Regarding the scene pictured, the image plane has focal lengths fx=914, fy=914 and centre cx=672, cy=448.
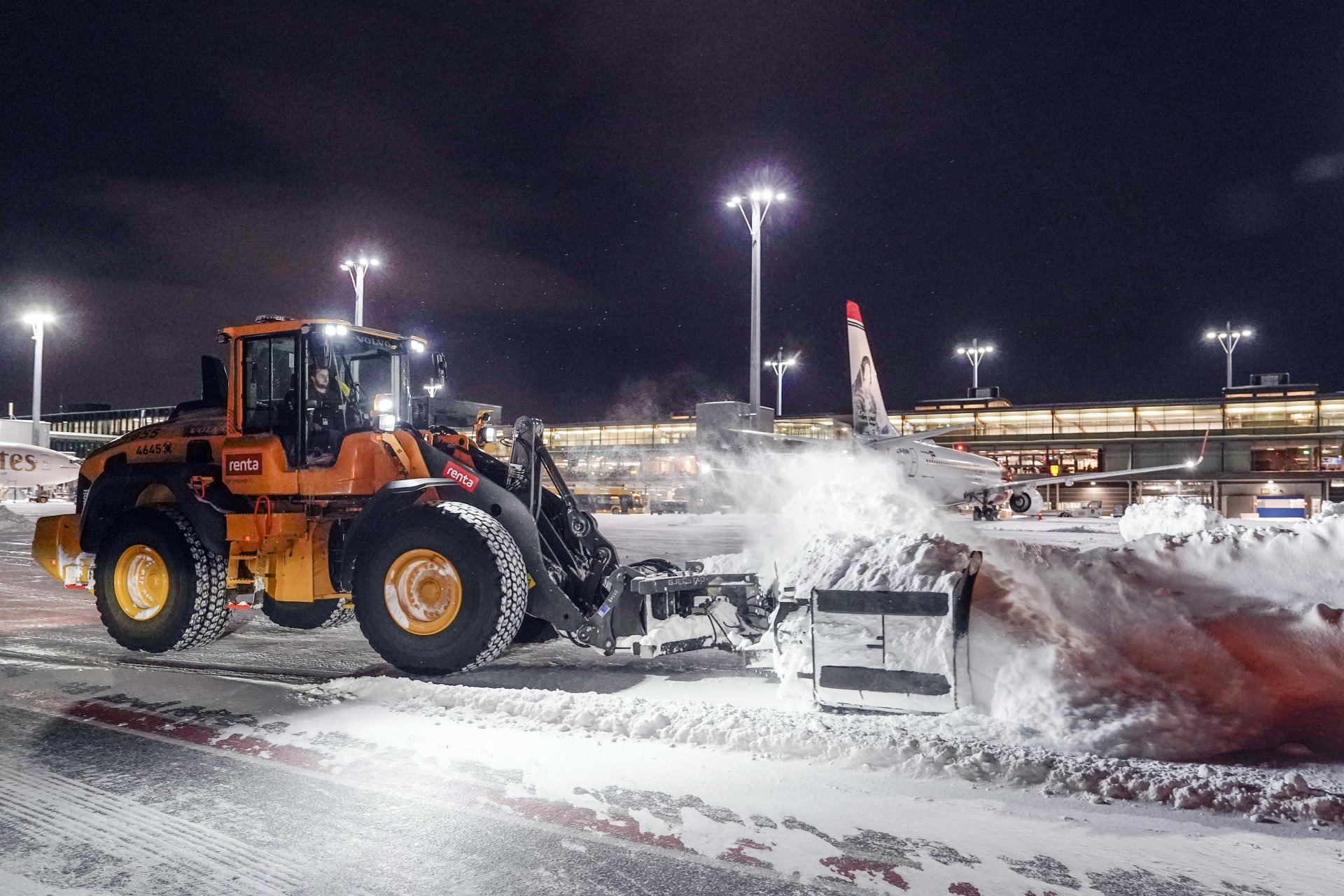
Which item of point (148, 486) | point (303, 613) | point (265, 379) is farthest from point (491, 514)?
point (148, 486)

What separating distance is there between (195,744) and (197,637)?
2962mm

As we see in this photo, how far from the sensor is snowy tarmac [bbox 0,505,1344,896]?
3.72 m

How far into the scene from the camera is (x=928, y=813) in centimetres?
438

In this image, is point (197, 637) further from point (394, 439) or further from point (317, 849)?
point (317, 849)

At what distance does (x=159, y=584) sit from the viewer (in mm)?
8219

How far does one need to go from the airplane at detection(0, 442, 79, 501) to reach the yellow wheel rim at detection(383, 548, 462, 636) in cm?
3192

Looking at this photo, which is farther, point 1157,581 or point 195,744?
point 1157,581

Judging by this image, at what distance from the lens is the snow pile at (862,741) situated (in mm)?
4586

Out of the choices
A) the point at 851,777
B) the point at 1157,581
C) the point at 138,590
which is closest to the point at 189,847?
the point at 851,777

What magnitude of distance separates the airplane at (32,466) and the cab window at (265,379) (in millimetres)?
30274

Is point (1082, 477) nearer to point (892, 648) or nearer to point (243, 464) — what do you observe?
point (892, 648)

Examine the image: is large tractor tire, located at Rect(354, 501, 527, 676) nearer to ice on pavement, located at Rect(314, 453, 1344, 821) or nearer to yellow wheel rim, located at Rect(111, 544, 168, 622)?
ice on pavement, located at Rect(314, 453, 1344, 821)

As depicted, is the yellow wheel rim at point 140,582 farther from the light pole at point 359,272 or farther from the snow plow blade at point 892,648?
the light pole at point 359,272

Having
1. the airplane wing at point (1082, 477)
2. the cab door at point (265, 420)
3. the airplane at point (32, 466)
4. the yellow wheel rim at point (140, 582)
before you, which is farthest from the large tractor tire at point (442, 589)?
the airplane at point (32, 466)
